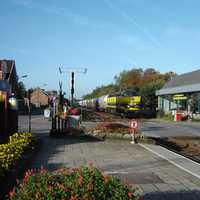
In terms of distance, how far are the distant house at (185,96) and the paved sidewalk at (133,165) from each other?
3333 cm

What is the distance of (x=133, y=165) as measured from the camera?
11617 millimetres

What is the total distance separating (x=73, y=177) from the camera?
4.91 metres

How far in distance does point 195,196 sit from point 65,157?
626 cm

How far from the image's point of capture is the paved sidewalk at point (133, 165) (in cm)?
810

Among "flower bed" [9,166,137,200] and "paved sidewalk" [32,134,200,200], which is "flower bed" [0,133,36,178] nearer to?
"paved sidewalk" [32,134,200,200]

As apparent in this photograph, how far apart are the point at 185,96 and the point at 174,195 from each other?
46.9 meters

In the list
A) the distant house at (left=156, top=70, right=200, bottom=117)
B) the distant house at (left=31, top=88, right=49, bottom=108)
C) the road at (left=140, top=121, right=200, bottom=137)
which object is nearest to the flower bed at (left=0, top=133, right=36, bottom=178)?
the road at (left=140, top=121, right=200, bottom=137)

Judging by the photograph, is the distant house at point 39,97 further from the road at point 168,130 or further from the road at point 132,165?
the road at point 132,165

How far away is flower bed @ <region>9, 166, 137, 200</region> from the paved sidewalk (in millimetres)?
2701

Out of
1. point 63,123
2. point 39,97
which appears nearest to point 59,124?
point 63,123

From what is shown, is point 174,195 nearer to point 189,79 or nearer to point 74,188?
point 74,188

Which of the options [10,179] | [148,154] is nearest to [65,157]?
[148,154]

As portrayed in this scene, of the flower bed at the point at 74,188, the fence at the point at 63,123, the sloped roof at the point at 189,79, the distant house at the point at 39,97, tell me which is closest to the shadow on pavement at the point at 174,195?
the flower bed at the point at 74,188

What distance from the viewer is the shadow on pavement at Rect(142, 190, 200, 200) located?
739cm
